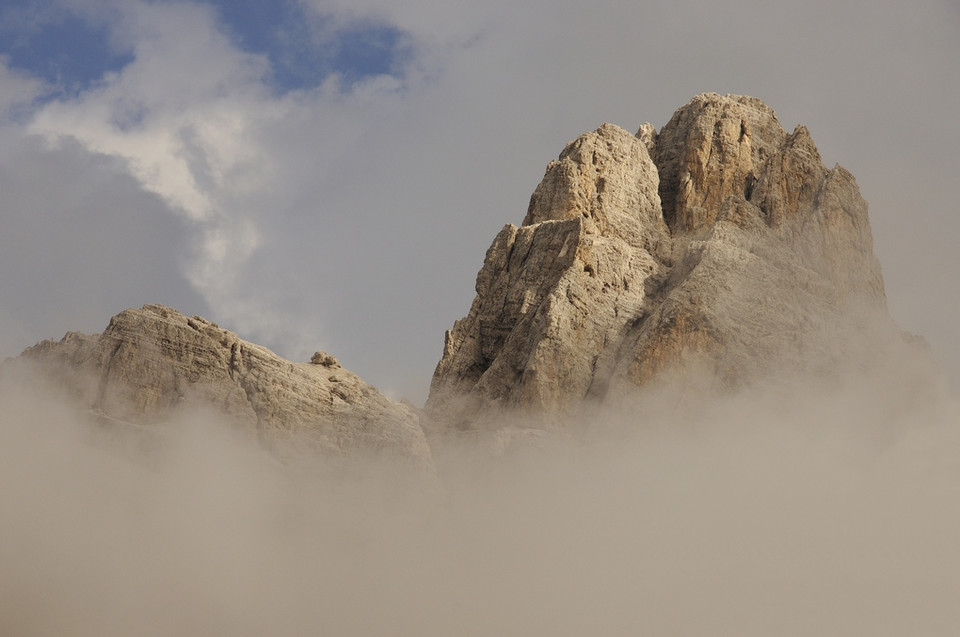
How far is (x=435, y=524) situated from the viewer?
123812 mm

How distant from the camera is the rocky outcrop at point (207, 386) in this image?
397 feet

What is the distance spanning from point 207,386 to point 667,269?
34.6 meters

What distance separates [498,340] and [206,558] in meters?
25.7

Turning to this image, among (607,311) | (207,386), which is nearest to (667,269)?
(607,311)

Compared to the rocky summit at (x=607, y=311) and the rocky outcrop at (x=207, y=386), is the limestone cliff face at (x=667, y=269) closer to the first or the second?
the rocky summit at (x=607, y=311)

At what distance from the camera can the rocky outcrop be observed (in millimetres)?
121125

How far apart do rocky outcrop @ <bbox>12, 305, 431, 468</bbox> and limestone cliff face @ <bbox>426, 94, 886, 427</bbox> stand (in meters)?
9.28

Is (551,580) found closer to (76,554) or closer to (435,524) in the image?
(435,524)

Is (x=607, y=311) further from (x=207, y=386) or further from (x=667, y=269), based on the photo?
(x=207, y=386)

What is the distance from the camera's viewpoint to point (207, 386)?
122m

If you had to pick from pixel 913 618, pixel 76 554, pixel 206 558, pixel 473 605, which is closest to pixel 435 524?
pixel 473 605

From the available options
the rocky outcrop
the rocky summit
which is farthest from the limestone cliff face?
the rocky outcrop

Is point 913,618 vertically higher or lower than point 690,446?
lower

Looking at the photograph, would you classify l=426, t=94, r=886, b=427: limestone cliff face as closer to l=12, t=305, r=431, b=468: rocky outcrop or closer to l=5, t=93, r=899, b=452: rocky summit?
l=5, t=93, r=899, b=452: rocky summit
